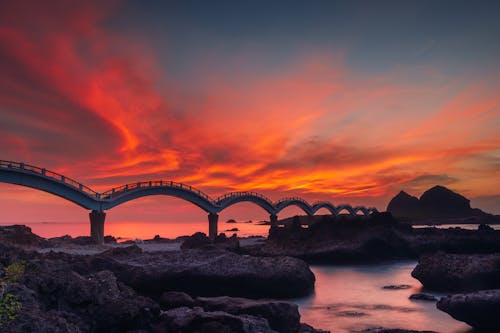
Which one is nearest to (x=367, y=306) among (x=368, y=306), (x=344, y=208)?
(x=368, y=306)

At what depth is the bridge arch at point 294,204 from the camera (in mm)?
93875

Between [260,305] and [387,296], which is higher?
[260,305]

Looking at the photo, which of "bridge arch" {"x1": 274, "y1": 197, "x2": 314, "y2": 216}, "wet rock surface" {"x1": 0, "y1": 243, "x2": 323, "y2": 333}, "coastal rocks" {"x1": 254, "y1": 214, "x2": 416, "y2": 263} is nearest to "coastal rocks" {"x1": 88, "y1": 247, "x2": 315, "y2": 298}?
"wet rock surface" {"x1": 0, "y1": 243, "x2": 323, "y2": 333}

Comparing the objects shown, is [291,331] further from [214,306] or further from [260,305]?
[214,306]

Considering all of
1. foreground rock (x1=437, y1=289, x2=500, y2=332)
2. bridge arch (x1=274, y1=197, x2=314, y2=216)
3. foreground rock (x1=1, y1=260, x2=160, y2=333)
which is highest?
bridge arch (x1=274, y1=197, x2=314, y2=216)

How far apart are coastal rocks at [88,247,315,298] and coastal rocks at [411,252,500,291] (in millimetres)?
9474

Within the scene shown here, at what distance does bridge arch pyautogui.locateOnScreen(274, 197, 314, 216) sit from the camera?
93875mm

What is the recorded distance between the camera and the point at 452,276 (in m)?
23.8

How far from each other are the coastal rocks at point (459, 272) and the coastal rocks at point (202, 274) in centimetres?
947

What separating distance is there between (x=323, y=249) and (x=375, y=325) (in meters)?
23.6

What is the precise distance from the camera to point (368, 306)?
76.2 feet

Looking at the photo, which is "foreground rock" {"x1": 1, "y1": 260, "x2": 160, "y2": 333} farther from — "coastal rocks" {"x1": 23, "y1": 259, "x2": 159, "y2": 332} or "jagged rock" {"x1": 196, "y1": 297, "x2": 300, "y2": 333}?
"jagged rock" {"x1": 196, "y1": 297, "x2": 300, "y2": 333}

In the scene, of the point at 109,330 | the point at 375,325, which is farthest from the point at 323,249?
the point at 109,330

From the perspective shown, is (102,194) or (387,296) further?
(102,194)
